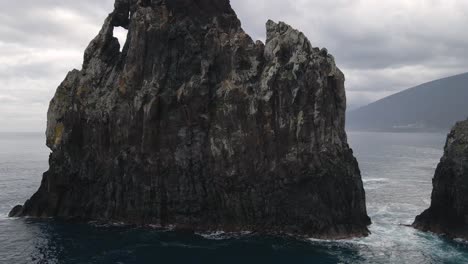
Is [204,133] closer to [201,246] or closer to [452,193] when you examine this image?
[201,246]

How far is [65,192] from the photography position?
89.8 m

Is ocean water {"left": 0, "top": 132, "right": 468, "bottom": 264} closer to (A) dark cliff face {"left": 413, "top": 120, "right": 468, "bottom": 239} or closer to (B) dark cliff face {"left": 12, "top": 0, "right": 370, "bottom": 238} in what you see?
(A) dark cliff face {"left": 413, "top": 120, "right": 468, "bottom": 239}

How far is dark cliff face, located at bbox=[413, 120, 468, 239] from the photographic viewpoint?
3014 inches

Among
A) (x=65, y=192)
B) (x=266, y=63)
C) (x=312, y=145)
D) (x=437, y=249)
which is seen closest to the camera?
(x=437, y=249)

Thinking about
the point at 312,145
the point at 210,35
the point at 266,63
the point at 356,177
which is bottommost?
the point at 356,177

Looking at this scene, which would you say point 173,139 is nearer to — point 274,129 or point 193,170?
point 193,170

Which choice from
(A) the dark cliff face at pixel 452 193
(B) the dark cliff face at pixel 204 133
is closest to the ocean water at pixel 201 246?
(A) the dark cliff face at pixel 452 193

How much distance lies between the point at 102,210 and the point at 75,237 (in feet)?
37.2

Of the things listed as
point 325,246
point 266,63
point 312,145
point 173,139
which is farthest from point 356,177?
point 173,139

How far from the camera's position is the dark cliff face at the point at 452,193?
76.6 metres

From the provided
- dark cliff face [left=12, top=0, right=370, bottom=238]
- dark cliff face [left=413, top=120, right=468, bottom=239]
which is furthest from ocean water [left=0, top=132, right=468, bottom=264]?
dark cliff face [left=12, top=0, right=370, bottom=238]

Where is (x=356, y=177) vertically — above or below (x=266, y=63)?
below

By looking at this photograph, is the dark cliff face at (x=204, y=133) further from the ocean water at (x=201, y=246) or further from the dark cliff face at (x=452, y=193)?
the dark cliff face at (x=452, y=193)

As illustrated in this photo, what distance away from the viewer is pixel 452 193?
256ft
